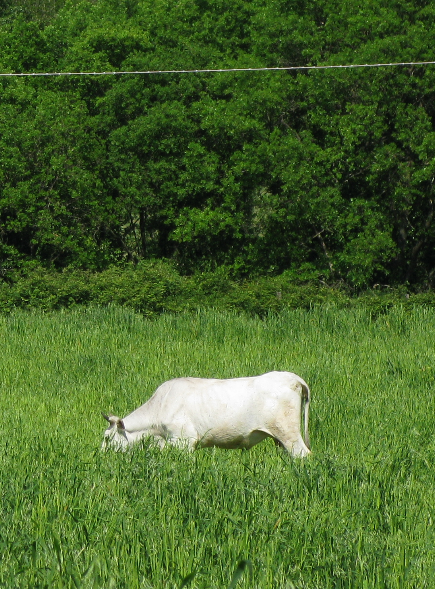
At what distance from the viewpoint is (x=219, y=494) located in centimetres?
489

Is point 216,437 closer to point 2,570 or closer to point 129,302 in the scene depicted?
point 2,570

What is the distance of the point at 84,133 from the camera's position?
24.0m

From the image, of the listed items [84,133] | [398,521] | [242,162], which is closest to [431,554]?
[398,521]

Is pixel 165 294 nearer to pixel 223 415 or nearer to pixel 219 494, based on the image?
pixel 223 415

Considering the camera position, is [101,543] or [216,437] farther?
[216,437]

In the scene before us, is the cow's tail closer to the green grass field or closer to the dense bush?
the green grass field

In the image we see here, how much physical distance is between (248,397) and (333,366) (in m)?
5.09

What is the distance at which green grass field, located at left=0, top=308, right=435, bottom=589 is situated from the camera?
365 centimetres

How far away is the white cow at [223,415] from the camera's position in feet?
22.0

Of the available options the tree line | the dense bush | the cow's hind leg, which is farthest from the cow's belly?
the tree line

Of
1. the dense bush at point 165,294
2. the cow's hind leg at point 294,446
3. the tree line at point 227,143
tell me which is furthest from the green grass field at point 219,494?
the tree line at point 227,143

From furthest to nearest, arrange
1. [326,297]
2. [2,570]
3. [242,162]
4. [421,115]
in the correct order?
[242,162]
[421,115]
[326,297]
[2,570]

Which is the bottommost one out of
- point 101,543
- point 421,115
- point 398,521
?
point 421,115

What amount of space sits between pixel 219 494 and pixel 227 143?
19382mm
